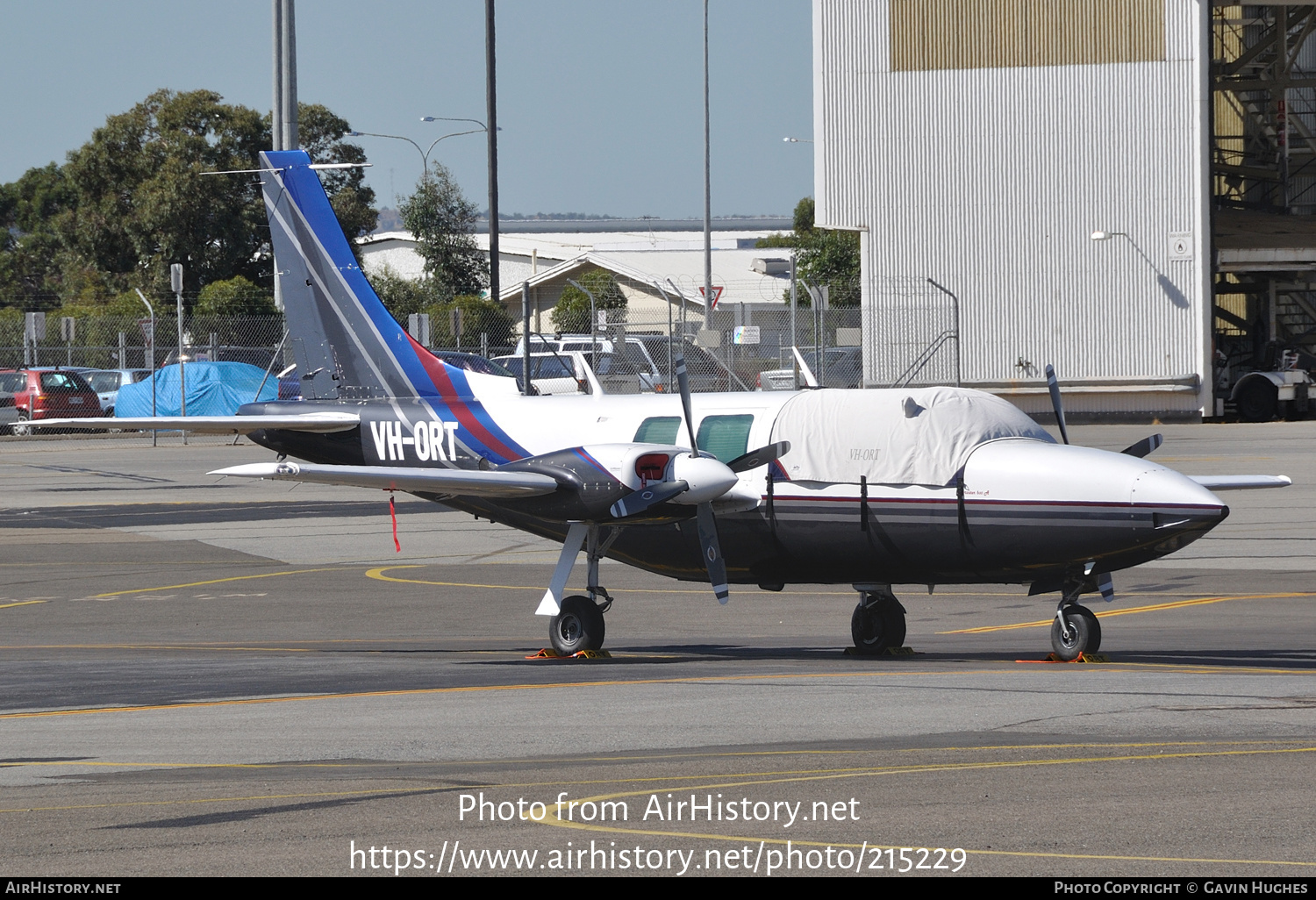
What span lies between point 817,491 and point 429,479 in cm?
338

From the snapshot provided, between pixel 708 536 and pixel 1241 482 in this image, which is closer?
pixel 708 536

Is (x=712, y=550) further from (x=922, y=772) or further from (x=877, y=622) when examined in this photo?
(x=922, y=772)

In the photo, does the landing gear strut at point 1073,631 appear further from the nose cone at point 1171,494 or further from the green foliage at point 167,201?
the green foliage at point 167,201

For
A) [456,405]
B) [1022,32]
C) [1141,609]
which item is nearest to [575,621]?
[456,405]

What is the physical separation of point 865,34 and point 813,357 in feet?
31.6

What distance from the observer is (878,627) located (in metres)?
13.6

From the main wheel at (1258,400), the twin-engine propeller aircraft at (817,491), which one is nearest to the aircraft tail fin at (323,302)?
the twin-engine propeller aircraft at (817,491)

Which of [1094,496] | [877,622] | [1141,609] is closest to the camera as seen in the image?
→ [1094,496]

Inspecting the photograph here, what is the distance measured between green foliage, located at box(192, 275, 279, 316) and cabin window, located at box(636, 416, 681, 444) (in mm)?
44111

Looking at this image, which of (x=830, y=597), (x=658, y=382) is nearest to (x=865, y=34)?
(x=658, y=382)

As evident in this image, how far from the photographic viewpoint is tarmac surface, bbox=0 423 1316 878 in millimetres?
6426

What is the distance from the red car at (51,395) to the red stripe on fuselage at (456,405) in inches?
1223

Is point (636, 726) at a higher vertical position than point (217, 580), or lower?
higher

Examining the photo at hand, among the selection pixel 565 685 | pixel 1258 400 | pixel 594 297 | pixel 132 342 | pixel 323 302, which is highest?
pixel 594 297
